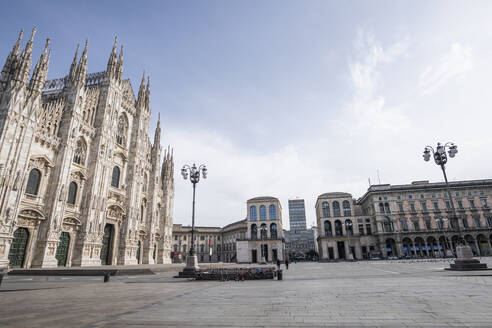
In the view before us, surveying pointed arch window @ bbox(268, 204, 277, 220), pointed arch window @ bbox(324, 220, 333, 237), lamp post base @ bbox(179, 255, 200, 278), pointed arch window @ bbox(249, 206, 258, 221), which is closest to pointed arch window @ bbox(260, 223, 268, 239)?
A: pointed arch window @ bbox(268, 204, 277, 220)

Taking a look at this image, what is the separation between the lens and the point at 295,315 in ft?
18.1

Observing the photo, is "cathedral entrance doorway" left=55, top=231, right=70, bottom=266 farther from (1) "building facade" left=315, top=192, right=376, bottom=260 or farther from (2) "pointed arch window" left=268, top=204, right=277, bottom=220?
(1) "building facade" left=315, top=192, right=376, bottom=260

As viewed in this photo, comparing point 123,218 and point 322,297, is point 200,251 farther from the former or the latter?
point 322,297

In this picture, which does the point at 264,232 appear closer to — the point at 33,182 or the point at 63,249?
the point at 63,249

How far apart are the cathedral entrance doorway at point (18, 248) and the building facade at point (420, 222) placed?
61.6 metres

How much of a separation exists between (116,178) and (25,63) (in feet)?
51.8

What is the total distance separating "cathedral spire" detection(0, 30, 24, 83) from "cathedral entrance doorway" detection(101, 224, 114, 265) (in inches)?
713

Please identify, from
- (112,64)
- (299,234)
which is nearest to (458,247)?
(112,64)

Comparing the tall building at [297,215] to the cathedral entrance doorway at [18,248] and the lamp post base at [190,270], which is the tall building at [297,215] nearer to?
the cathedral entrance doorway at [18,248]

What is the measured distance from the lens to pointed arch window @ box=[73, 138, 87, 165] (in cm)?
2846

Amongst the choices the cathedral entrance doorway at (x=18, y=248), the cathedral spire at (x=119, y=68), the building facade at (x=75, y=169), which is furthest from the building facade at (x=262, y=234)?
the cathedral entrance doorway at (x=18, y=248)

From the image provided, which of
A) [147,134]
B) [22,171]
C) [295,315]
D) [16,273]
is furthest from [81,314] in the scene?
[147,134]

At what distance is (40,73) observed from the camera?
24469 millimetres

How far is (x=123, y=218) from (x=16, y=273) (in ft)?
46.9
